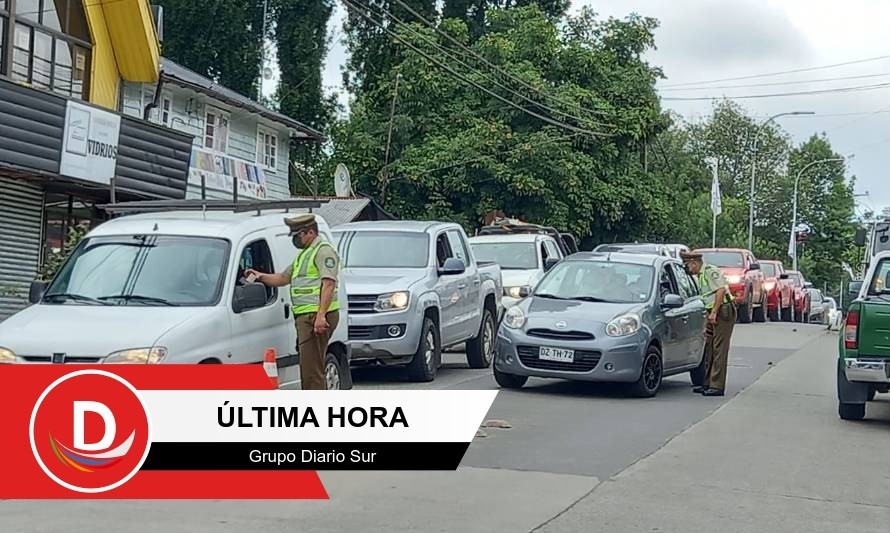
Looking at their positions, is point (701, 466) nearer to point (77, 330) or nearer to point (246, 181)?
point (77, 330)

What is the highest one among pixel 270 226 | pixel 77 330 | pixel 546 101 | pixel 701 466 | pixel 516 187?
pixel 546 101

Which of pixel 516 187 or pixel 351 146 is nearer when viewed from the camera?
pixel 516 187

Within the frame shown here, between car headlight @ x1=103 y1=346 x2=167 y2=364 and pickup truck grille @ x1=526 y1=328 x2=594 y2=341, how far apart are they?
5.82 m

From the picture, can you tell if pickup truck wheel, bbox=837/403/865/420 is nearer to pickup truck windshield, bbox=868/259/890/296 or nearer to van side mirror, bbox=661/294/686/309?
pickup truck windshield, bbox=868/259/890/296

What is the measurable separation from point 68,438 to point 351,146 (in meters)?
31.0

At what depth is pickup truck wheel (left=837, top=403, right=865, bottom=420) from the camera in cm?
1267

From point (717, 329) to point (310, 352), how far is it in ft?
20.3

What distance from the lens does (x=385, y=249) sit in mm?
15203

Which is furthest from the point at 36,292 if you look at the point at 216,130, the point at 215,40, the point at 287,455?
the point at 215,40

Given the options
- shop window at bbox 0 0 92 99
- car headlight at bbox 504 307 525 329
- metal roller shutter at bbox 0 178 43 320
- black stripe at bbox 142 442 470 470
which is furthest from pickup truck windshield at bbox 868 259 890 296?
shop window at bbox 0 0 92 99

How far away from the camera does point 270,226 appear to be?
10.7 meters

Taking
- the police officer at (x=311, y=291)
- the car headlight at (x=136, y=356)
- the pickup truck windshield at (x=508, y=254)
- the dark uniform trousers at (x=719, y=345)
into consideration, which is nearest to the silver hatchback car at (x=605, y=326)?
the dark uniform trousers at (x=719, y=345)

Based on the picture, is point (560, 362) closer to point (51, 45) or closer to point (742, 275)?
point (51, 45)

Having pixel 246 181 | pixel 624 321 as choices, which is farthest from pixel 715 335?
pixel 246 181
